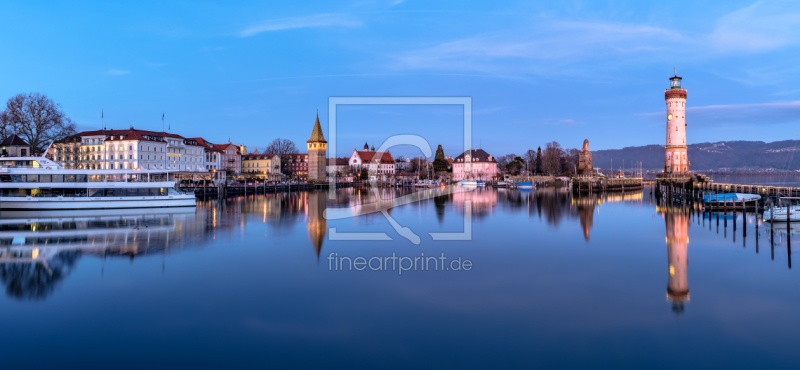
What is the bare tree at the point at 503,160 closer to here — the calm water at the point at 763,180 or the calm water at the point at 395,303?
the calm water at the point at 763,180

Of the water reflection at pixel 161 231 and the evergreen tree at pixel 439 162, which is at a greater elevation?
the evergreen tree at pixel 439 162

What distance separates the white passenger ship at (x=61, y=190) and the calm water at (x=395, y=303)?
42.0ft

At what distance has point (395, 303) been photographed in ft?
40.4

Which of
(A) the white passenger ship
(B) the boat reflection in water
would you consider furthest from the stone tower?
(B) the boat reflection in water

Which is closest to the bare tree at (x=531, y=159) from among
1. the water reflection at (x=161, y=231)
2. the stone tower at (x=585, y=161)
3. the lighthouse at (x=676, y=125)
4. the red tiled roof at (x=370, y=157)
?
the stone tower at (x=585, y=161)

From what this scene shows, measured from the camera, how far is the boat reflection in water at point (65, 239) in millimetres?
14453

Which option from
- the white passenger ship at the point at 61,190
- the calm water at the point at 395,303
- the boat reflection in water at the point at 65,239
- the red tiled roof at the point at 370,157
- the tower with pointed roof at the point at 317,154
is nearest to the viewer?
the calm water at the point at 395,303

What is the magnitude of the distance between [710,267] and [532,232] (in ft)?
33.0

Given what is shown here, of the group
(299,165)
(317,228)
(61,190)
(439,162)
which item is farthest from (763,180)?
(61,190)

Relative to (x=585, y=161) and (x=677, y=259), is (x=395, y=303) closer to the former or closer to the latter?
(x=677, y=259)

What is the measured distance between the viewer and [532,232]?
2594cm

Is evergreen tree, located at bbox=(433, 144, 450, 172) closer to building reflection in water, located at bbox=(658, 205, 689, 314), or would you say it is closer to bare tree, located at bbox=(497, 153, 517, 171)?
bare tree, located at bbox=(497, 153, 517, 171)

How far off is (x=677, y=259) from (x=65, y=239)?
2518cm

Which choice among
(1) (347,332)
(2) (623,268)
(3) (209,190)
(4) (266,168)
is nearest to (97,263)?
(1) (347,332)
